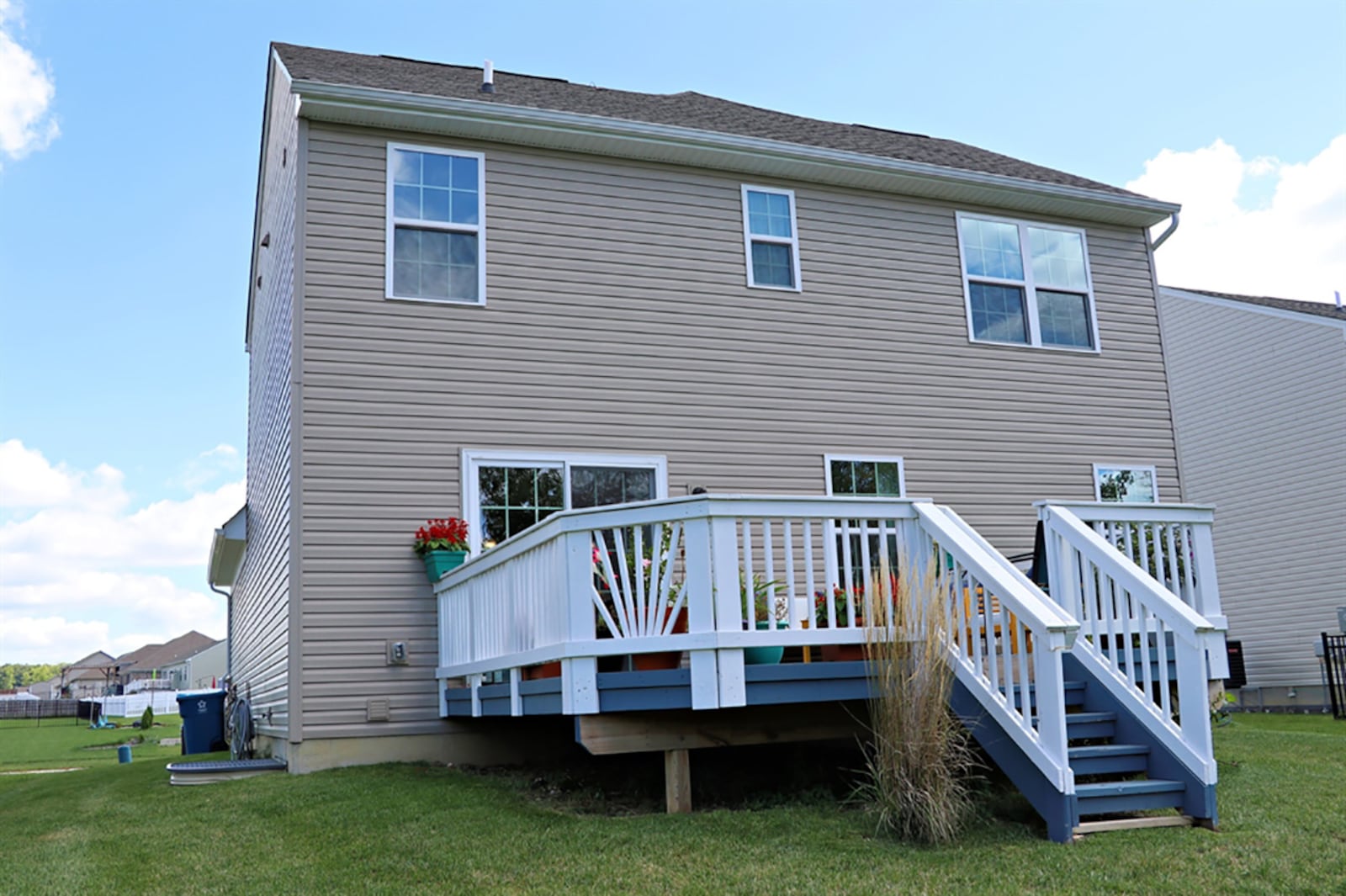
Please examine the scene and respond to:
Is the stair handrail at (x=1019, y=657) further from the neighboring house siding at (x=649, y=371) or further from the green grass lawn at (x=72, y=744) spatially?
the green grass lawn at (x=72, y=744)

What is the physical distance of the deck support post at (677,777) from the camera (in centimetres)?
591

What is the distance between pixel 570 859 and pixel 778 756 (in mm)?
2694

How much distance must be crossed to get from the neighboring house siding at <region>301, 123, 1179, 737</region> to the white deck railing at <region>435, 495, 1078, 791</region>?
2.65 meters

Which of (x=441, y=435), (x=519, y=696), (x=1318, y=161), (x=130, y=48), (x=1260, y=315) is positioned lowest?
(x=519, y=696)

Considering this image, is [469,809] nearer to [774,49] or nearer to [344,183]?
[344,183]

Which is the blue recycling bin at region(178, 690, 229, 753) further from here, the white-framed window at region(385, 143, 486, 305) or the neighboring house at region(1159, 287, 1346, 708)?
the neighboring house at region(1159, 287, 1346, 708)

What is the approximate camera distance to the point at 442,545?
842cm

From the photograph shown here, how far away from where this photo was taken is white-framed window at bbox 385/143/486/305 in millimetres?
9141

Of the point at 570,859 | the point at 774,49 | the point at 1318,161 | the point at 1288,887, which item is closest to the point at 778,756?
the point at 570,859

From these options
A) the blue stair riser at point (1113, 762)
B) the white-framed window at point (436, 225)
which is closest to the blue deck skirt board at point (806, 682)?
the blue stair riser at point (1113, 762)

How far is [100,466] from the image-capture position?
824 inches

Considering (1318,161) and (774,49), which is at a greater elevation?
(1318,161)

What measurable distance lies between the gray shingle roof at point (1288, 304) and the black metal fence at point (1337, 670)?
17.0ft

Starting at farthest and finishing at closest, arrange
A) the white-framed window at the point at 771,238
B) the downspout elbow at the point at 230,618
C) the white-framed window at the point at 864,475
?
the downspout elbow at the point at 230,618 < the white-framed window at the point at 771,238 < the white-framed window at the point at 864,475
